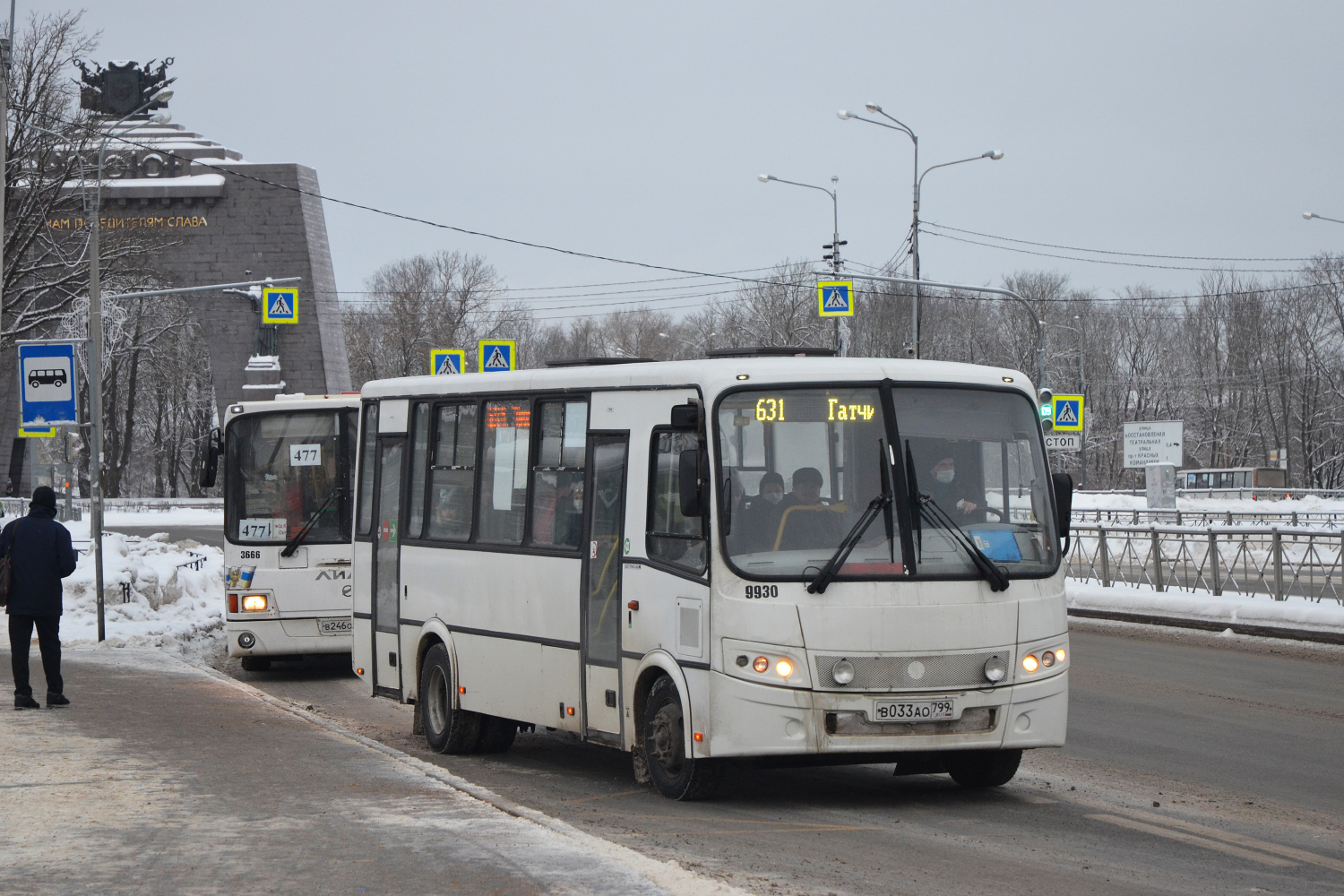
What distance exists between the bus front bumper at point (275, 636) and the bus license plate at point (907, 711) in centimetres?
1038

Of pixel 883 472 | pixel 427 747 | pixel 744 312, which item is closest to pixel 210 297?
pixel 744 312

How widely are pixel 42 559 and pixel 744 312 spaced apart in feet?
206

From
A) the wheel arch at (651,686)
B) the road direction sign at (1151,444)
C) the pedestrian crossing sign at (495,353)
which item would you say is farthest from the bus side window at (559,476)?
the road direction sign at (1151,444)

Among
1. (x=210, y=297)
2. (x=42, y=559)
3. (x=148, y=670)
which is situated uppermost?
(x=210, y=297)

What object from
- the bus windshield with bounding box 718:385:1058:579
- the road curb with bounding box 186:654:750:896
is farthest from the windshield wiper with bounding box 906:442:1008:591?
the road curb with bounding box 186:654:750:896

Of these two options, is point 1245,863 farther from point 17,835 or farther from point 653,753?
point 17,835

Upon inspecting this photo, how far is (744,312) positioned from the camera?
74.9m

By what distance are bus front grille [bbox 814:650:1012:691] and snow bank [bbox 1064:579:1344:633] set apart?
44.5ft

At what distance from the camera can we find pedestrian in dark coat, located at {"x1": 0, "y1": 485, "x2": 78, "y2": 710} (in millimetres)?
13180

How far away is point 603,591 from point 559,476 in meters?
1.02

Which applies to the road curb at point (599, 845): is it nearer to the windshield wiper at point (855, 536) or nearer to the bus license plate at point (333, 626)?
the windshield wiper at point (855, 536)

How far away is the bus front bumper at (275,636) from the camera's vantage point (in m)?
17.6

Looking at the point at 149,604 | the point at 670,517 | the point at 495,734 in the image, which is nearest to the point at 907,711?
the point at 670,517

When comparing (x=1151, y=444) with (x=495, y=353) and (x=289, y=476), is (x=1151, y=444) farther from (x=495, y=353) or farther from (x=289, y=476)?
(x=289, y=476)
